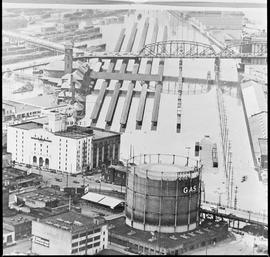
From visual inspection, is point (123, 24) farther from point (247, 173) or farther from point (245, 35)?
point (247, 173)

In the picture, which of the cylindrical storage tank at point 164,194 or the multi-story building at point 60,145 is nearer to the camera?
the cylindrical storage tank at point 164,194

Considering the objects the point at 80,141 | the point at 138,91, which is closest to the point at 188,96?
the point at 138,91

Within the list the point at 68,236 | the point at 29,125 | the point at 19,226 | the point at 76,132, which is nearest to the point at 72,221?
the point at 68,236

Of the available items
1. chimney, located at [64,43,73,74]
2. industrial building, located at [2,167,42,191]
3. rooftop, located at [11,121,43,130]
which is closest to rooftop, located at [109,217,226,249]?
industrial building, located at [2,167,42,191]

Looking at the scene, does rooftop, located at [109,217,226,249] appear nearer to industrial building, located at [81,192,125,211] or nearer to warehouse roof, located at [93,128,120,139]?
industrial building, located at [81,192,125,211]

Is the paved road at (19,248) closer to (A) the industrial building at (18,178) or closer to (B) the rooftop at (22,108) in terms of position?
(A) the industrial building at (18,178)

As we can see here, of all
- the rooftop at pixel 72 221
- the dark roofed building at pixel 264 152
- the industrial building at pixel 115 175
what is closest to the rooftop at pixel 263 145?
the dark roofed building at pixel 264 152

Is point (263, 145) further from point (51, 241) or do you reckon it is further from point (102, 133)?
point (51, 241)
